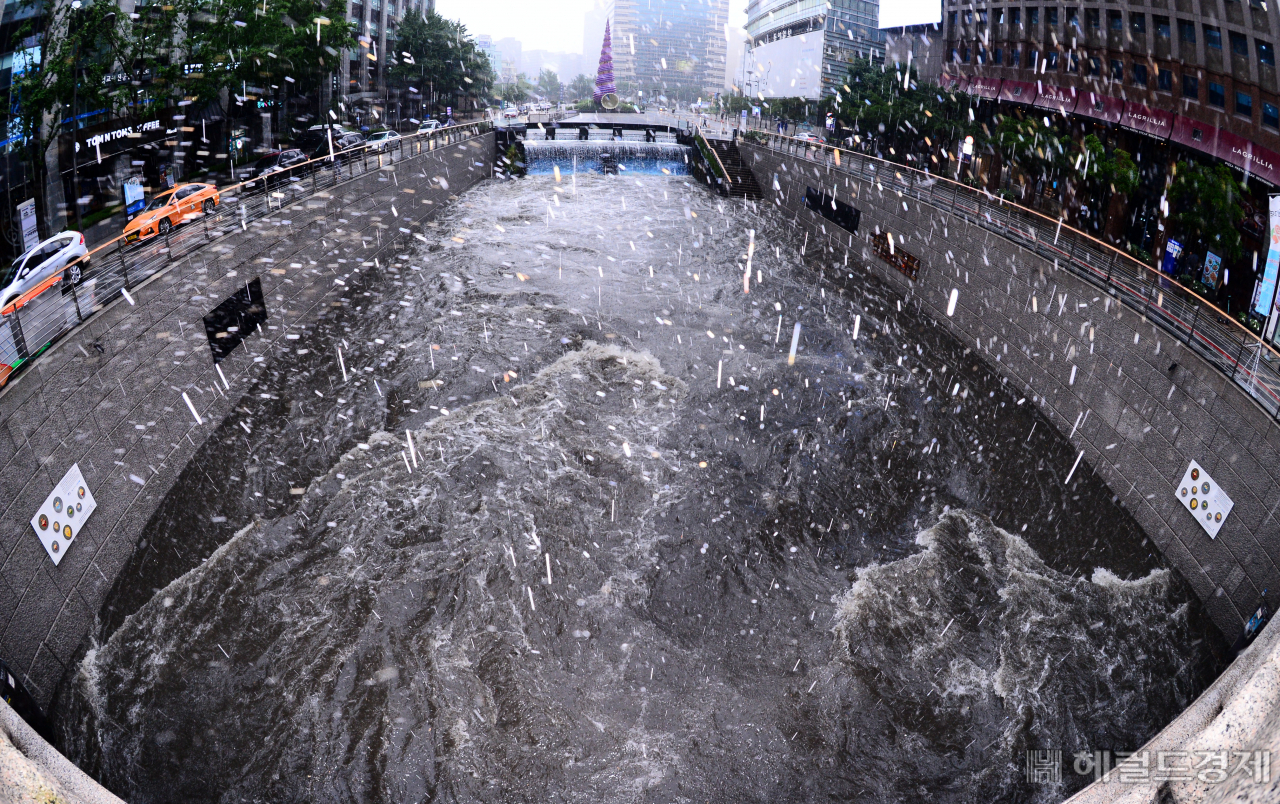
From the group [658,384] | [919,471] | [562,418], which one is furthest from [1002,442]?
[562,418]

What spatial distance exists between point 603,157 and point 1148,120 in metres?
30.1

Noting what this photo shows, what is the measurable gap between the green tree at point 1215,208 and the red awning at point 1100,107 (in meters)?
8.55

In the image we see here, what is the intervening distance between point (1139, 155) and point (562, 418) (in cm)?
2140

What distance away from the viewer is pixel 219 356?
14.7 meters

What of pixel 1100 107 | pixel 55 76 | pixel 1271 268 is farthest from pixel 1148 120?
pixel 55 76

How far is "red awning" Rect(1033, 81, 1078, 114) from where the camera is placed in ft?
89.0

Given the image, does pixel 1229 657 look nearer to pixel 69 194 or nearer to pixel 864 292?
pixel 864 292

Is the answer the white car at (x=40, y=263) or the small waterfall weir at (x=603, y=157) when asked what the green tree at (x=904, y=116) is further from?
the white car at (x=40, y=263)

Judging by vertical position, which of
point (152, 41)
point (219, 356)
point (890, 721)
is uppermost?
point (152, 41)

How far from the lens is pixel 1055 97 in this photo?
27.9 metres

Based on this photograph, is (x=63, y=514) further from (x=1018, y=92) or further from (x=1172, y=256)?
(x=1018, y=92)

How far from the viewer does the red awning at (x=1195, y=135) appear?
20.2 metres

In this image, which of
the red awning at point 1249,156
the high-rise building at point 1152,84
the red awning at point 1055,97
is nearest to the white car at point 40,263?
the red awning at point 1249,156

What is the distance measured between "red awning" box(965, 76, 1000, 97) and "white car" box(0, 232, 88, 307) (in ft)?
110
